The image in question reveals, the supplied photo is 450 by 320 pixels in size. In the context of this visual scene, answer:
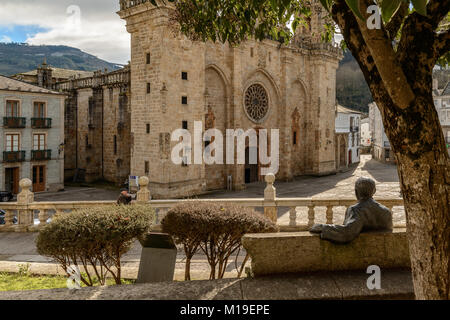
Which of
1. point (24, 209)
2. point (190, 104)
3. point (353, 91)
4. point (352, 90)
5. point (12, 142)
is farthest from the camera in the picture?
point (352, 90)

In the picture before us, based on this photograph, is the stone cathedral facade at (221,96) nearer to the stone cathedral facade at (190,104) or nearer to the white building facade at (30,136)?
the stone cathedral facade at (190,104)

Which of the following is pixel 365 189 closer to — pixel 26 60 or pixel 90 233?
pixel 90 233

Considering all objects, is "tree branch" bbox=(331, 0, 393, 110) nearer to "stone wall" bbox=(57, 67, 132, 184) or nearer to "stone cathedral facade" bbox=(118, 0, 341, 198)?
"stone cathedral facade" bbox=(118, 0, 341, 198)

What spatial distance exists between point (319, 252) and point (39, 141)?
27284mm

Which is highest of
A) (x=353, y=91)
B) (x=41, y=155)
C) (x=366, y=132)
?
(x=353, y=91)

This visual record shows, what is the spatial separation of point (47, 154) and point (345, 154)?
36443 millimetres

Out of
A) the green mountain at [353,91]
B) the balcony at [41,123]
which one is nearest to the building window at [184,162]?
the balcony at [41,123]

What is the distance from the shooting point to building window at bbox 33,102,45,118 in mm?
25812

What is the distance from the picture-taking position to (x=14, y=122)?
79.3 feet

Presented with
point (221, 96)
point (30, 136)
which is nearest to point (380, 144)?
point (221, 96)

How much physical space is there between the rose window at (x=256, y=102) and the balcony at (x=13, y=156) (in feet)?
56.0

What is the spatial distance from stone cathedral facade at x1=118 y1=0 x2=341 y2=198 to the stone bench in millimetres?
16407

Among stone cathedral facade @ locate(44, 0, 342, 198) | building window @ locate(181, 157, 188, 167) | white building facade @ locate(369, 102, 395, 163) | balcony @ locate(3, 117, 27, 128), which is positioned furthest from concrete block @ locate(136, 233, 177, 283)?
white building facade @ locate(369, 102, 395, 163)

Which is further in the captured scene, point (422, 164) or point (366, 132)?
point (366, 132)
